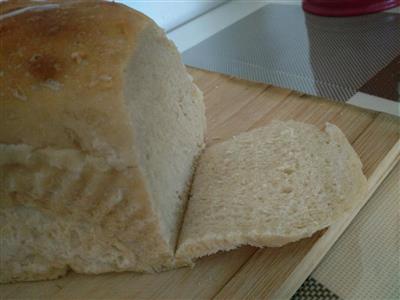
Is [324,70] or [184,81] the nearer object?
[184,81]

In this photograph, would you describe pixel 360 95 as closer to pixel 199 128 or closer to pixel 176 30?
pixel 199 128

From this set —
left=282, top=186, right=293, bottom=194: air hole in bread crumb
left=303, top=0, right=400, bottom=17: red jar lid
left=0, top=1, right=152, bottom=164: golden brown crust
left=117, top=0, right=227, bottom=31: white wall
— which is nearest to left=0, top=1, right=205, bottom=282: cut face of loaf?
left=0, top=1, right=152, bottom=164: golden brown crust

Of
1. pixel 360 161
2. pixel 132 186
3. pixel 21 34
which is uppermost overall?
pixel 21 34

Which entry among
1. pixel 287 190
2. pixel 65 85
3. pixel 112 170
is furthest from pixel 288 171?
pixel 65 85

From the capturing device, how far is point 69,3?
1.50 m

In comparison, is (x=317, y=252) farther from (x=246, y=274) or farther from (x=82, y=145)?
(x=82, y=145)

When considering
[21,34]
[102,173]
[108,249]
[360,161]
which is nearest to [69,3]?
[21,34]

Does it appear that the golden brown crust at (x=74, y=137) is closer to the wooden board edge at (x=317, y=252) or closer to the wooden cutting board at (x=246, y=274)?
the wooden cutting board at (x=246, y=274)

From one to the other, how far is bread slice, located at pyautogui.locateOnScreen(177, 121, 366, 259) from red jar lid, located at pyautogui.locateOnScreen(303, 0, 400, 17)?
125 centimetres

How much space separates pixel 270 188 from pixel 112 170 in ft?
1.64

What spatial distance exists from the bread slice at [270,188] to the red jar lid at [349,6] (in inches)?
49.1

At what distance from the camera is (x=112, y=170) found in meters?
1.26

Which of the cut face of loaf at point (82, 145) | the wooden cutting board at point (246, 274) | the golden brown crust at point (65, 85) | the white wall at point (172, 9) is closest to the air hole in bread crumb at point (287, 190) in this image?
the wooden cutting board at point (246, 274)

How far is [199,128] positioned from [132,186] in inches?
22.3
